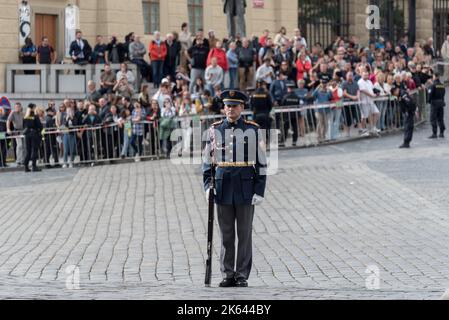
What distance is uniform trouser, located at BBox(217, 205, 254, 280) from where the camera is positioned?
13.7 metres

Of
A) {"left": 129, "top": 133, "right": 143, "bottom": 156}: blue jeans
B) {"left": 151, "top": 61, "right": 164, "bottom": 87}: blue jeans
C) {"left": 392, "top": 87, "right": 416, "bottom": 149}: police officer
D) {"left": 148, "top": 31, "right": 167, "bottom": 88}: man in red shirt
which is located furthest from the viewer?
{"left": 151, "top": 61, "right": 164, "bottom": 87}: blue jeans

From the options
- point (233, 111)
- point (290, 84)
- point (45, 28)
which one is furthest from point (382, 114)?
point (233, 111)

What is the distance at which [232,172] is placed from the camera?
541 inches

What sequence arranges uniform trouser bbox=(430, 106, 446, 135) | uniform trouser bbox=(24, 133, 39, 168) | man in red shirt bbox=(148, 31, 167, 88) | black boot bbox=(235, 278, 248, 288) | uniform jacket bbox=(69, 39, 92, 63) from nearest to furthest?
black boot bbox=(235, 278, 248, 288) → uniform trouser bbox=(24, 133, 39, 168) → uniform trouser bbox=(430, 106, 446, 135) → man in red shirt bbox=(148, 31, 167, 88) → uniform jacket bbox=(69, 39, 92, 63)

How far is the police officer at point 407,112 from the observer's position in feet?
98.6

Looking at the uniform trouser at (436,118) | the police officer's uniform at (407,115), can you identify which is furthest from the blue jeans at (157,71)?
the uniform trouser at (436,118)

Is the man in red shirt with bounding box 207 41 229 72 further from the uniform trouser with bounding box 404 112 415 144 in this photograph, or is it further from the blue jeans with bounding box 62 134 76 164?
the uniform trouser with bounding box 404 112 415 144

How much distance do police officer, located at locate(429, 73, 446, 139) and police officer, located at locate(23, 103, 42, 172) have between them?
918 cm

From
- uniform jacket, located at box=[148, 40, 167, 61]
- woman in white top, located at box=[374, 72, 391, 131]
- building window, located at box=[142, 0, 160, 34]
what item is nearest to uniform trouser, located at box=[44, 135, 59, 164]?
uniform jacket, located at box=[148, 40, 167, 61]

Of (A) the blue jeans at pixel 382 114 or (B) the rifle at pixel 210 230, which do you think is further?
(A) the blue jeans at pixel 382 114

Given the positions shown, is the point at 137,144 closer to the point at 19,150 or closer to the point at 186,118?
the point at 186,118

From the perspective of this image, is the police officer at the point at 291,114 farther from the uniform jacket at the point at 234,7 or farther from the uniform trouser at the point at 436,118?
the uniform jacket at the point at 234,7

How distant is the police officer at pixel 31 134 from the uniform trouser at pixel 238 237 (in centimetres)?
1617

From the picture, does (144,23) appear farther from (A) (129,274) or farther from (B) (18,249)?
(A) (129,274)
